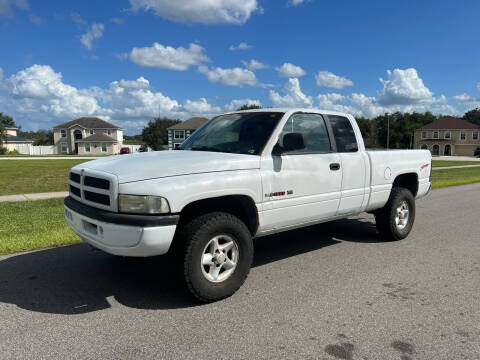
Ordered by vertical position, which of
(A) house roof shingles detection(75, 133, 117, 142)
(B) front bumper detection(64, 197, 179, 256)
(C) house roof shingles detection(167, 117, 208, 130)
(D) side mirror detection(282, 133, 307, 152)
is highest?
(C) house roof shingles detection(167, 117, 208, 130)

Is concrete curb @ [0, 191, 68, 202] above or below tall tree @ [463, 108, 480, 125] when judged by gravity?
below

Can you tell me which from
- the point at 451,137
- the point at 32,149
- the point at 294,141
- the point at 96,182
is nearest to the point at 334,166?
the point at 294,141

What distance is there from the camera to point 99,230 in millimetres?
3600

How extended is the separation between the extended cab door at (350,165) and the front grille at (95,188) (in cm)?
295

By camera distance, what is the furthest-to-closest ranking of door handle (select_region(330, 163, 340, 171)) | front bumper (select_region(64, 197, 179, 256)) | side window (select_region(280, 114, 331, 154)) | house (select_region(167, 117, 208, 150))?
house (select_region(167, 117, 208, 150)), door handle (select_region(330, 163, 340, 171)), side window (select_region(280, 114, 331, 154)), front bumper (select_region(64, 197, 179, 256))

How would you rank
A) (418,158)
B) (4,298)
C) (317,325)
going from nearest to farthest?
(317,325) → (4,298) → (418,158)

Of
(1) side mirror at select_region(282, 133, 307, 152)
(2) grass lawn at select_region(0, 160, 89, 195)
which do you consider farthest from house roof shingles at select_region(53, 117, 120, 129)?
(1) side mirror at select_region(282, 133, 307, 152)

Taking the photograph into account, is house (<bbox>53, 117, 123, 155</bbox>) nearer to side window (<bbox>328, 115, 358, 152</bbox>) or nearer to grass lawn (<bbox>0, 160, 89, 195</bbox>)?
grass lawn (<bbox>0, 160, 89, 195</bbox>)

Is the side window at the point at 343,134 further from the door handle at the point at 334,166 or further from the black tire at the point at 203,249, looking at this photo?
the black tire at the point at 203,249

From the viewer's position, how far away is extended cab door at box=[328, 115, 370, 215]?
5.20m

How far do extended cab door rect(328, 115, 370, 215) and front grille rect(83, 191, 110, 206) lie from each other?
2.97 m

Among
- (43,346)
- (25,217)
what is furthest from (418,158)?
(25,217)

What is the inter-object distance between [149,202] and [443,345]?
2621 mm

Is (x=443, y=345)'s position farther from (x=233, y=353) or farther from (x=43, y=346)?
(x=43, y=346)
